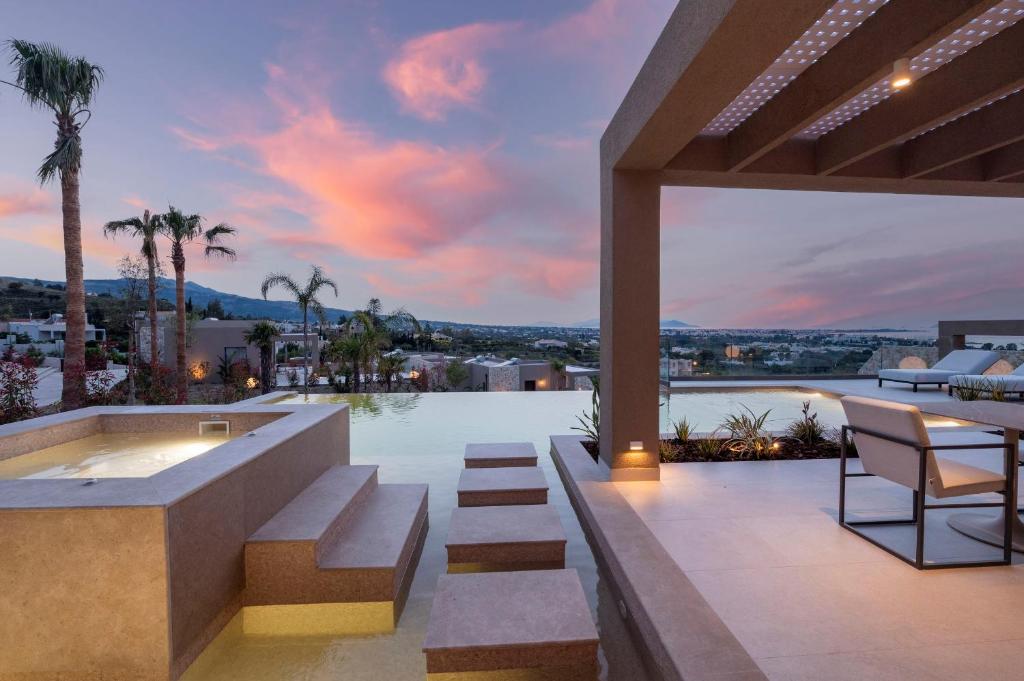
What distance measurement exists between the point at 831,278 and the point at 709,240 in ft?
12.7

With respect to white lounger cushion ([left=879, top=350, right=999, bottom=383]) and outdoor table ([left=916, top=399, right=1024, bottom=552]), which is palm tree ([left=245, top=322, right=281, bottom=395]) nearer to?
outdoor table ([left=916, top=399, right=1024, bottom=552])

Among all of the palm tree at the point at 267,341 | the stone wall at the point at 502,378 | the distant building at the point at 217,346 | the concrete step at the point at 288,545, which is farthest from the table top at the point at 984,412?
the distant building at the point at 217,346

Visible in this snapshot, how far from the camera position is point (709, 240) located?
11977 mm

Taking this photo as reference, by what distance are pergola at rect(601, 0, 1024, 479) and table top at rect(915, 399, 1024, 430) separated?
1.80m

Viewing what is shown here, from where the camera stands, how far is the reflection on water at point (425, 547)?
80.6 inches

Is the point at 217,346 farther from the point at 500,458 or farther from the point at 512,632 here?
the point at 512,632

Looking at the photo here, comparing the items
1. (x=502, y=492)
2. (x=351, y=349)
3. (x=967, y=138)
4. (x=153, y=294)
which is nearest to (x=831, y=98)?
(x=967, y=138)

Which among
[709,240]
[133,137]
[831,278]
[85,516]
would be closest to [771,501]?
[85,516]

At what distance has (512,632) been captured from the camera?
205 centimetres

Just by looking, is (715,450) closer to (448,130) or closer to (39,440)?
(39,440)

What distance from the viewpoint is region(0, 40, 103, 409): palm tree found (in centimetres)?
721

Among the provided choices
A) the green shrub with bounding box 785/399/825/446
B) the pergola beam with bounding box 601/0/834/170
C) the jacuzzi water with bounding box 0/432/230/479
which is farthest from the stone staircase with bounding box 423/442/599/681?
the green shrub with bounding box 785/399/825/446

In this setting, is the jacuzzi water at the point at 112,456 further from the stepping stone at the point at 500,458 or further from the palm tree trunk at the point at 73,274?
the palm tree trunk at the point at 73,274

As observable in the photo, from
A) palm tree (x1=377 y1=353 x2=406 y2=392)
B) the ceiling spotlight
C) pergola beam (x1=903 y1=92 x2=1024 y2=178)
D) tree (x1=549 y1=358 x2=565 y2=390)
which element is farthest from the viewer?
tree (x1=549 y1=358 x2=565 y2=390)
